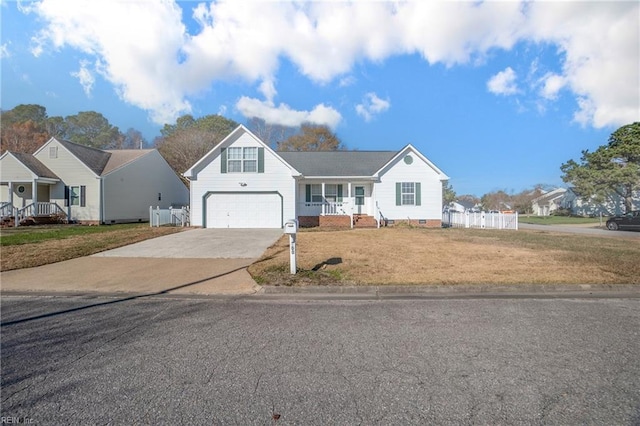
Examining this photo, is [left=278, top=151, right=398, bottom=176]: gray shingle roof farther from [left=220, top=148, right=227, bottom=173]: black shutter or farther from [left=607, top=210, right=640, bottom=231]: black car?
[left=607, top=210, right=640, bottom=231]: black car

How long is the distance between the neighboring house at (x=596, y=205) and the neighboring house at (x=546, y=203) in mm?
8825

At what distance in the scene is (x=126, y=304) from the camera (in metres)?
5.35

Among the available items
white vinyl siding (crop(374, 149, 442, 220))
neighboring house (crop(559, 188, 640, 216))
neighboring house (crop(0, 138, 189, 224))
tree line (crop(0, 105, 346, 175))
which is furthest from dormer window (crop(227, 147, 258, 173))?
neighboring house (crop(559, 188, 640, 216))

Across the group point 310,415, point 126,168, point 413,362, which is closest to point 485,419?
point 413,362

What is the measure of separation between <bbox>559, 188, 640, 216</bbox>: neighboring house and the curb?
3465cm

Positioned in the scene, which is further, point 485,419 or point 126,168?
point 126,168

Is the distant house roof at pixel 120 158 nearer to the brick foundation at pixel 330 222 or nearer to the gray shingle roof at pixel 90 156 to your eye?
the gray shingle roof at pixel 90 156

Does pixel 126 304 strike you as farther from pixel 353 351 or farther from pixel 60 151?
pixel 60 151

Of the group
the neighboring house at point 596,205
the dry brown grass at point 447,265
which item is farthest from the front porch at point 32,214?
the neighboring house at point 596,205

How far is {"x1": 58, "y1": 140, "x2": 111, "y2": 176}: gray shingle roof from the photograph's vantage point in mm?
22625

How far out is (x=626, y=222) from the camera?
883 inches

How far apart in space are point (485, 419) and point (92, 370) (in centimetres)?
369

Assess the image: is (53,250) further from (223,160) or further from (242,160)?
(242,160)

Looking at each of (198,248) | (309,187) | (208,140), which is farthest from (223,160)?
(208,140)
